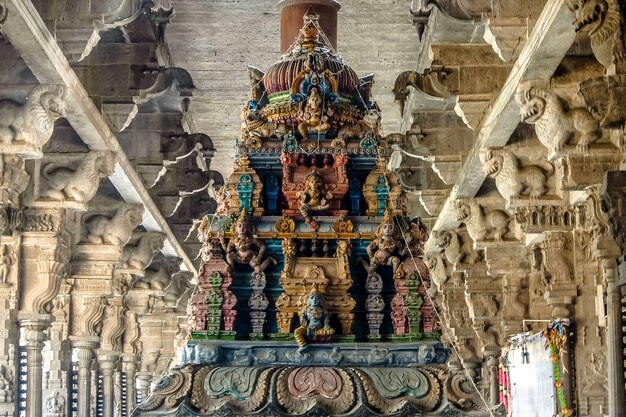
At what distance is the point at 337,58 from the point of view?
1397cm

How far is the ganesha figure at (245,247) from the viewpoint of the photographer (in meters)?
12.5

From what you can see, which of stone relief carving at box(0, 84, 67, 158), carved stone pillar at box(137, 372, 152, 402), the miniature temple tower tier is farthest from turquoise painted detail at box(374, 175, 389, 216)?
carved stone pillar at box(137, 372, 152, 402)

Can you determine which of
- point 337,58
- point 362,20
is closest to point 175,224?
point 362,20

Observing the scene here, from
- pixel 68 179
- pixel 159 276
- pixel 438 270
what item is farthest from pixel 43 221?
pixel 159 276

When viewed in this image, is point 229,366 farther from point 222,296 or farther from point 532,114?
point 532,114

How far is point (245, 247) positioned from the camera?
40.9ft

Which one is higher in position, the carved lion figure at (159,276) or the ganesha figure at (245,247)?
the carved lion figure at (159,276)

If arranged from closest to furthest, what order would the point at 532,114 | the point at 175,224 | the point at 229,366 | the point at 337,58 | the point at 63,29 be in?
the point at 229,366
the point at 337,58
the point at 532,114
the point at 63,29
the point at 175,224

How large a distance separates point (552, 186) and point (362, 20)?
221 inches

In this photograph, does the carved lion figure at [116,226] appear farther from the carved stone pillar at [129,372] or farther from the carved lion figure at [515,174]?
the carved stone pillar at [129,372]

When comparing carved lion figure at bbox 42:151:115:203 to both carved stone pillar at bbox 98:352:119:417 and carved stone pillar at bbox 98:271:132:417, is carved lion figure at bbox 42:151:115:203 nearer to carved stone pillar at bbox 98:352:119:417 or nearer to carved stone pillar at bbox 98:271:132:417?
carved stone pillar at bbox 98:271:132:417

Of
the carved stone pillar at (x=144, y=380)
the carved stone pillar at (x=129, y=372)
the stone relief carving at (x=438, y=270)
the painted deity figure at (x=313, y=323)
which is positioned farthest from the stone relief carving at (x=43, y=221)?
the carved stone pillar at (x=144, y=380)

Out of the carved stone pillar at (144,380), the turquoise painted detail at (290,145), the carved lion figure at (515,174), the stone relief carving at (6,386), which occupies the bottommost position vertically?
the stone relief carving at (6,386)

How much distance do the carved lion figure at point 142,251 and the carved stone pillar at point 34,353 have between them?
6.72 m
